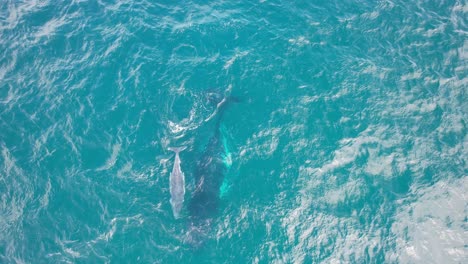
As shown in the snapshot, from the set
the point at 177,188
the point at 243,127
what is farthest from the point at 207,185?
the point at 243,127

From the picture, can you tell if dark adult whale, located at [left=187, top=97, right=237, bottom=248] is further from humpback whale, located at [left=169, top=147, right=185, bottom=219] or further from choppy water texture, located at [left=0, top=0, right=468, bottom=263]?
humpback whale, located at [left=169, top=147, right=185, bottom=219]

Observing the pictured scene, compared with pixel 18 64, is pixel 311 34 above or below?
above

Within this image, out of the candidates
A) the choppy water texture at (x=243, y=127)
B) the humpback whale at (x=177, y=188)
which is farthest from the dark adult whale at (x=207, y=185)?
the humpback whale at (x=177, y=188)

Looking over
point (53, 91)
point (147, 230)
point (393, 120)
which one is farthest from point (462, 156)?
point (53, 91)

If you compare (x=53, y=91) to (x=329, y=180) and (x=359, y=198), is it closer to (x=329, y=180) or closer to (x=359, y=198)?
(x=329, y=180)

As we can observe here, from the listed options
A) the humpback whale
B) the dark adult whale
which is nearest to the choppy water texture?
the dark adult whale

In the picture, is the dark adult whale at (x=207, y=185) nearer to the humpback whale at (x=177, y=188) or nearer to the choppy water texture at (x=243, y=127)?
the choppy water texture at (x=243, y=127)
